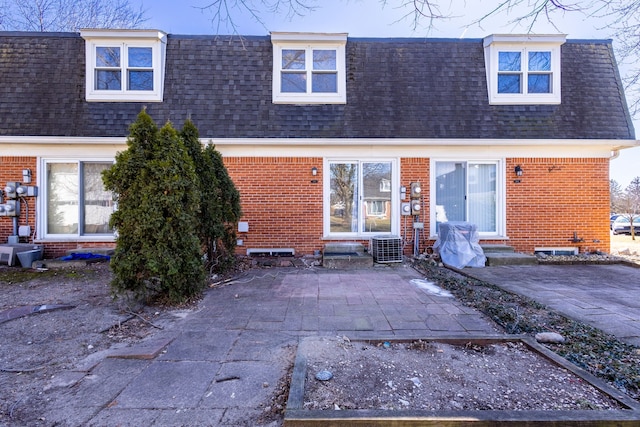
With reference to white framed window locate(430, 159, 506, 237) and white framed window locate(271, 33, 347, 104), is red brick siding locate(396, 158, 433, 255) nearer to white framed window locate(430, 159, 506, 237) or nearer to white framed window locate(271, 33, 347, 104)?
white framed window locate(430, 159, 506, 237)

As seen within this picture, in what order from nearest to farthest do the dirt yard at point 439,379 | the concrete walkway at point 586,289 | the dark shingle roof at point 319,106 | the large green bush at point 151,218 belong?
the dirt yard at point 439,379 → the concrete walkway at point 586,289 → the large green bush at point 151,218 → the dark shingle roof at point 319,106

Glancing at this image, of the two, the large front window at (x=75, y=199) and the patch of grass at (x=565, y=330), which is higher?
the large front window at (x=75, y=199)

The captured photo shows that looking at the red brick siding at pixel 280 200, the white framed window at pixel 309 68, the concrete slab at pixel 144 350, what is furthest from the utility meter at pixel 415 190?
the concrete slab at pixel 144 350

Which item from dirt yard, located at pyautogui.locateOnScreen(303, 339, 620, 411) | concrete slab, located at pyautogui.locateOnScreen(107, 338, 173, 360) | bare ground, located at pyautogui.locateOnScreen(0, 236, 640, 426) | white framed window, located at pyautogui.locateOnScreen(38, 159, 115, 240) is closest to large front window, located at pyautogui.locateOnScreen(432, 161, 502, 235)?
bare ground, located at pyautogui.locateOnScreen(0, 236, 640, 426)

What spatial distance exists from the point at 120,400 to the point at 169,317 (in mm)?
1726

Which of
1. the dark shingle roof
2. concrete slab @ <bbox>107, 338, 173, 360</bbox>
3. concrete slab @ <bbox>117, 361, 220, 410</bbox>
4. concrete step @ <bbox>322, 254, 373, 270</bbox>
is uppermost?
Answer: the dark shingle roof

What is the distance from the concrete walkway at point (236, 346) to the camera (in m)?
2.18

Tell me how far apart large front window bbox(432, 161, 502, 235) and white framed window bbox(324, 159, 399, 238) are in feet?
3.83

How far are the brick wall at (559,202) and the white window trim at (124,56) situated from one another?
875 centimetres

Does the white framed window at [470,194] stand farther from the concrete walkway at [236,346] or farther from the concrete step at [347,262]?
the concrete walkway at [236,346]

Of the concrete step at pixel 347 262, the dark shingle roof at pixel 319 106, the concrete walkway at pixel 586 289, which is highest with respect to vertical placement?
the dark shingle roof at pixel 319 106

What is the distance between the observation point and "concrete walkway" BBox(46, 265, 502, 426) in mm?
2178

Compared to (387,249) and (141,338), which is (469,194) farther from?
(141,338)

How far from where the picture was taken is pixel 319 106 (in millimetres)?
7777
